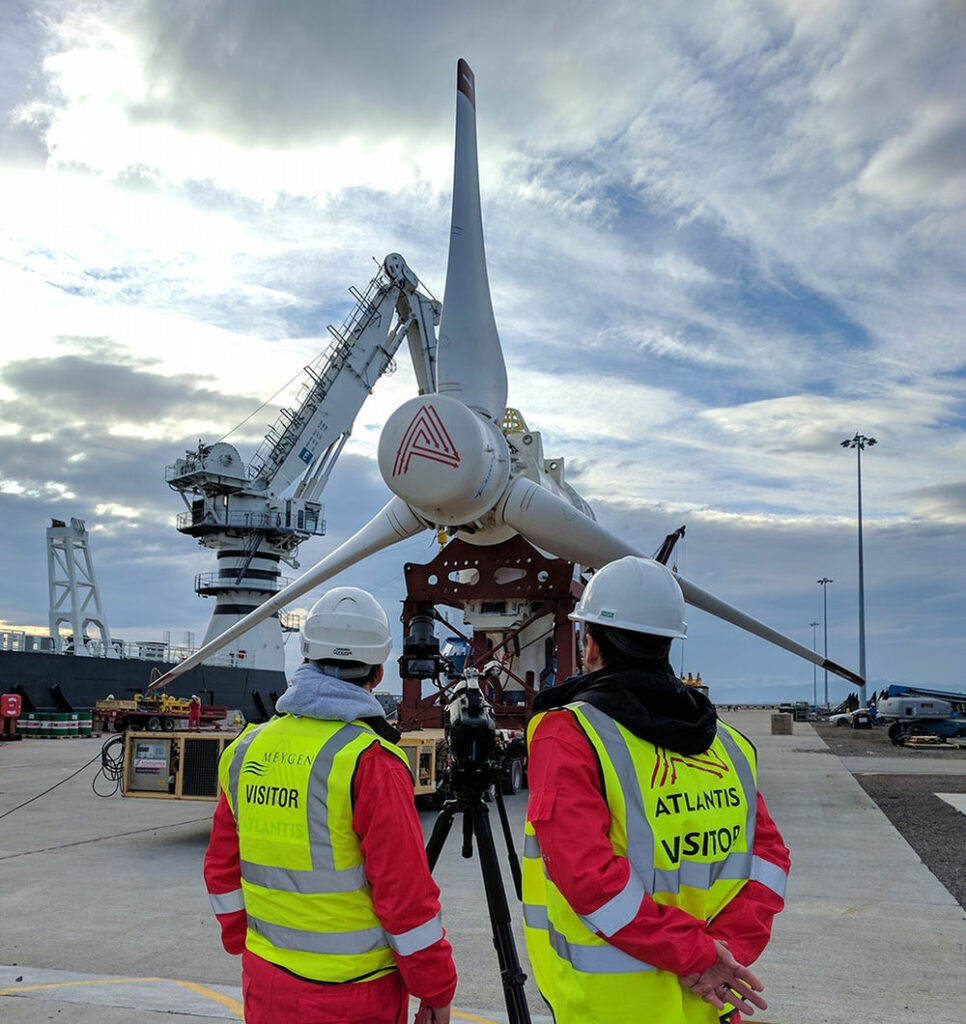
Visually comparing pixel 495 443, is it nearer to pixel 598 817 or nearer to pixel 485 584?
pixel 485 584

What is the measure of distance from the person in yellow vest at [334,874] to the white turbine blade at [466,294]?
13925mm

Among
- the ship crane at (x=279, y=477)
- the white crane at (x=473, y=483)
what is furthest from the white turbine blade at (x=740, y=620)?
the ship crane at (x=279, y=477)

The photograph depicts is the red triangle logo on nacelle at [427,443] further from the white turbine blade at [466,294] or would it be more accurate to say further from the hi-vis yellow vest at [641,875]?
the hi-vis yellow vest at [641,875]

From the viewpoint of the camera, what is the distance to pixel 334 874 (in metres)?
3.14

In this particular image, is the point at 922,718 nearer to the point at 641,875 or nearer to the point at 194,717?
the point at 194,717

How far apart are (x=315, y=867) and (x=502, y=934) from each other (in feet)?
3.80

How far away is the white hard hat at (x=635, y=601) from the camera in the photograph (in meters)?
3.05

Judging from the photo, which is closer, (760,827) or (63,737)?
(760,827)

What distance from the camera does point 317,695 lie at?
11.0 feet

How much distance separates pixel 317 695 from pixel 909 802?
15395mm

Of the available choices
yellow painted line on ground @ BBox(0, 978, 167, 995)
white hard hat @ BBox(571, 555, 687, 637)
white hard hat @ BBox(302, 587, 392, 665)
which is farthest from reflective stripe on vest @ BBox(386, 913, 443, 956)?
yellow painted line on ground @ BBox(0, 978, 167, 995)

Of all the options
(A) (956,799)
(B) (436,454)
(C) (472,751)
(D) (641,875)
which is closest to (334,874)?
(D) (641,875)

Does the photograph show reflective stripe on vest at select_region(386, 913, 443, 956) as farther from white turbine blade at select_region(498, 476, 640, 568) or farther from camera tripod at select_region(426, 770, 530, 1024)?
white turbine blade at select_region(498, 476, 640, 568)

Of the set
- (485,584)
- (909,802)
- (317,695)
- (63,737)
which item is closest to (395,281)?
(63,737)
